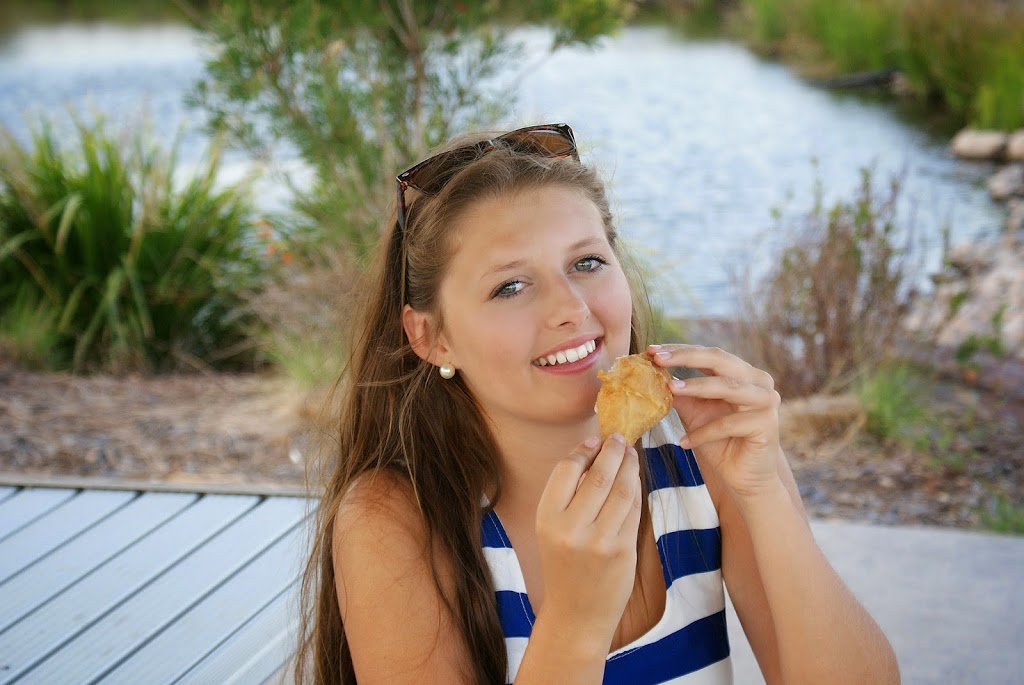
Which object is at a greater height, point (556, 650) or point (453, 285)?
point (453, 285)

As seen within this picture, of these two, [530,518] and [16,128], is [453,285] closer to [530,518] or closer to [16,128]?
[530,518]

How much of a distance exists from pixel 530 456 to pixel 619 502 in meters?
0.44

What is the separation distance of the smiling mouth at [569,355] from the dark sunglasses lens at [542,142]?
0.41 m

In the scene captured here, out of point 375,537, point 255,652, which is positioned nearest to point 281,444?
point 255,652

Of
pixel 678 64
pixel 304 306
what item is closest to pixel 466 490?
pixel 304 306

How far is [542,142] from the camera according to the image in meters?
1.90

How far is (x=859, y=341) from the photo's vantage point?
4.55 metres

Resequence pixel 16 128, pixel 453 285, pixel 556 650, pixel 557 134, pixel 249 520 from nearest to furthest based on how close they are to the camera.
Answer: pixel 556 650
pixel 453 285
pixel 557 134
pixel 249 520
pixel 16 128

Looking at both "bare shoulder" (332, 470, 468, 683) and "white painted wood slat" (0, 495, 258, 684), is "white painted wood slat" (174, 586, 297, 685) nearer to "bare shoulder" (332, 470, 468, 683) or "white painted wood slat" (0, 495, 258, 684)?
"white painted wood slat" (0, 495, 258, 684)

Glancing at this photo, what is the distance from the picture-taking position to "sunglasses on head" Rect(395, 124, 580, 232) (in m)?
1.83

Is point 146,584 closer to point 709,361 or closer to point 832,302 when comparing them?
point 709,361

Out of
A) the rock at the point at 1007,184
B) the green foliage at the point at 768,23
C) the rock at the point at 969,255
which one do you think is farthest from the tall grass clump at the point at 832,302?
the green foliage at the point at 768,23

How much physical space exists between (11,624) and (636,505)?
135 centimetres

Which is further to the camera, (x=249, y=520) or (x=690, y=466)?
(x=249, y=520)
